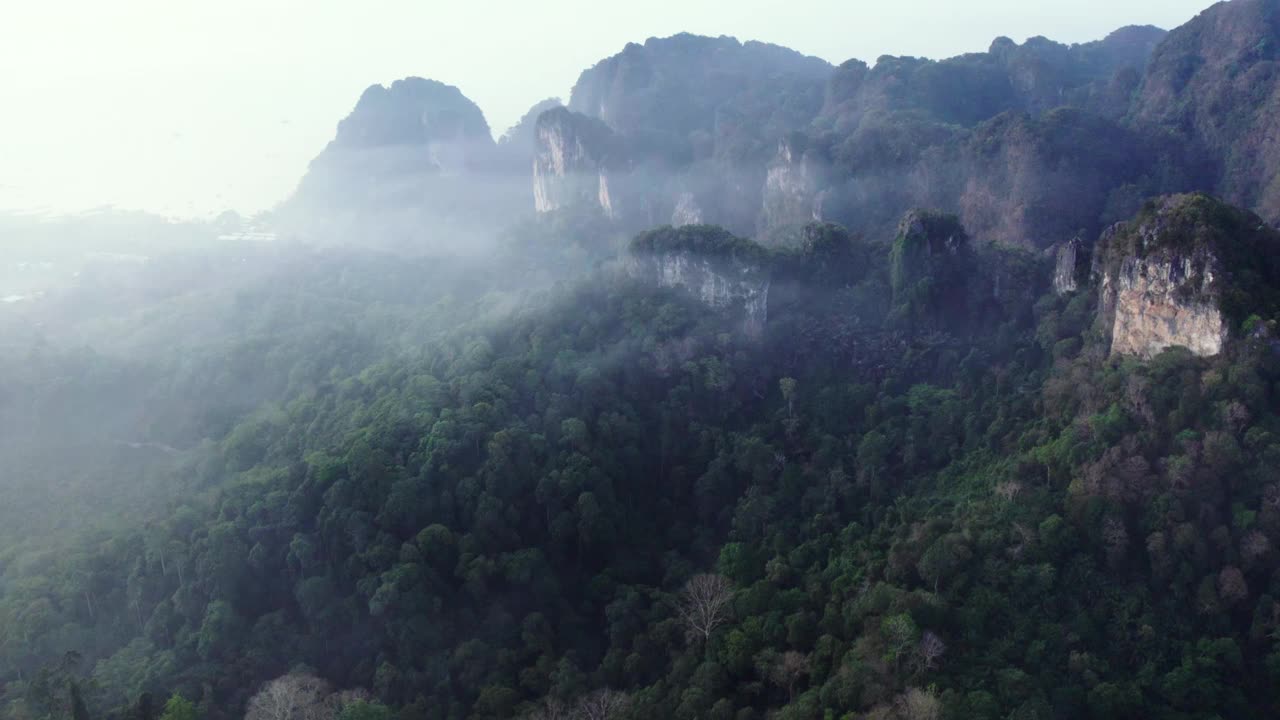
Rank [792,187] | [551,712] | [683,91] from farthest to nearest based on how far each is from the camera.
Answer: [683,91]
[792,187]
[551,712]

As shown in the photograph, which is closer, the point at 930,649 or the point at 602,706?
the point at 930,649

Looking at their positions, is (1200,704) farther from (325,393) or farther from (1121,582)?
(325,393)

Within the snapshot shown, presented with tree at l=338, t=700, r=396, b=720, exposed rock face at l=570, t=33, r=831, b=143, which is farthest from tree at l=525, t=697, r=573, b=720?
exposed rock face at l=570, t=33, r=831, b=143

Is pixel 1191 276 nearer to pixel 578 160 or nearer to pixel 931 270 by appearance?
pixel 931 270

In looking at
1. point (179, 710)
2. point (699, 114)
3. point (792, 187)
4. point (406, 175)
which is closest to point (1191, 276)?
point (179, 710)

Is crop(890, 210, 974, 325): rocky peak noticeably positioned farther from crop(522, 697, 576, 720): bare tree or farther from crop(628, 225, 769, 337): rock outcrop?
crop(522, 697, 576, 720): bare tree

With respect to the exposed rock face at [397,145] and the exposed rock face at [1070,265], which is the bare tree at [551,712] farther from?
the exposed rock face at [397,145]

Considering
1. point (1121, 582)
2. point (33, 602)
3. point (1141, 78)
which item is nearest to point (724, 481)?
point (1121, 582)
